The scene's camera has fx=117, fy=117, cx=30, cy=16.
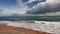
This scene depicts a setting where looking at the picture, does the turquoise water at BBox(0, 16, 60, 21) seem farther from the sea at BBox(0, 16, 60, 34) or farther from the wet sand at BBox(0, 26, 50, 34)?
the wet sand at BBox(0, 26, 50, 34)

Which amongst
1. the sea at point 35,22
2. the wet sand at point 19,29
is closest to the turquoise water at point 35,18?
the sea at point 35,22

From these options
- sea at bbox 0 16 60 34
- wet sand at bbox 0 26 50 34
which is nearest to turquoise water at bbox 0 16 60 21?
sea at bbox 0 16 60 34

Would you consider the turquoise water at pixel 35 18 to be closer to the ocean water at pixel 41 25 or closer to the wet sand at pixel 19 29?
the ocean water at pixel 41 25

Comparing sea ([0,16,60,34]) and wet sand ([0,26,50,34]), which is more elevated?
sea ([0,16,60,34])

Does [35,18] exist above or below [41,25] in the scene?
above

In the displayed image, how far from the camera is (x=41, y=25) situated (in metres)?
1.95

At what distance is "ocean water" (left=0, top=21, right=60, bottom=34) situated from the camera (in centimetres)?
188

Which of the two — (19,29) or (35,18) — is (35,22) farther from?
(19,29)

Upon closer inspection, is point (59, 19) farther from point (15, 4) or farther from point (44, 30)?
point (15, 4)

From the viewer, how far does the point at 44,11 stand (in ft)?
6.61

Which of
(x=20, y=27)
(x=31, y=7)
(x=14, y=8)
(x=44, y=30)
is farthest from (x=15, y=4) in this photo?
(x=44, y=30)

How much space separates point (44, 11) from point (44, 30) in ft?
1.10

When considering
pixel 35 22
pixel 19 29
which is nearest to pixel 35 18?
pixel 35 22

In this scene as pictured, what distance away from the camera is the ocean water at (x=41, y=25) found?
1.88 m
